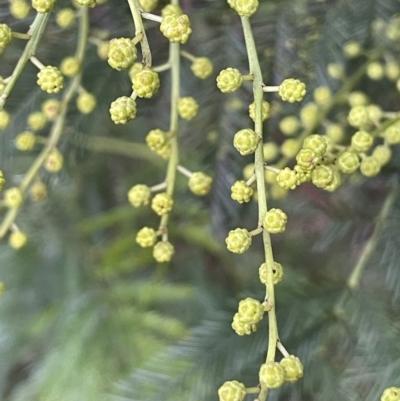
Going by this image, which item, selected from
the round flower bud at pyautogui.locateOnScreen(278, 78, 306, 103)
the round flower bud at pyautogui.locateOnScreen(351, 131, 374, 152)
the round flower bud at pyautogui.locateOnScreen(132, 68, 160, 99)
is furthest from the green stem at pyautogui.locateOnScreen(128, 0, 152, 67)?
the round flower bud at pyautogui.locateOnScreen(351, 131, 374, 152)

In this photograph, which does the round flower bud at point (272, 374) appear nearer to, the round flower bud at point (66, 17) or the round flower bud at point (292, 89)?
the round flower bud at point (292, 89)

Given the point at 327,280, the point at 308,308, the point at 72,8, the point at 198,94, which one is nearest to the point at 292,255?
the point at 327,280

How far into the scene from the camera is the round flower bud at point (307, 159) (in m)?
0.45

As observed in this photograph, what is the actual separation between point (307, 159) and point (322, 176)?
0.9 inches

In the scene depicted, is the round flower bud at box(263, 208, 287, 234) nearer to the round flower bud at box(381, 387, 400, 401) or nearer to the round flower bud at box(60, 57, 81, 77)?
the round flower bud at box(381, 387, 400, 401)

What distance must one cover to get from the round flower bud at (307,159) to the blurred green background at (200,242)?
268mm

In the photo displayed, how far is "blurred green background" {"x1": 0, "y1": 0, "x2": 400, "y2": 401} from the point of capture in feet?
2.32

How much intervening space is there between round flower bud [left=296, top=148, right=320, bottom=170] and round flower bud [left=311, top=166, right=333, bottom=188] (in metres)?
0.01

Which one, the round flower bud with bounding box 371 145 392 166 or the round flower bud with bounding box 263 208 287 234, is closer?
the round flower bud with bounding box 263 208 287 234

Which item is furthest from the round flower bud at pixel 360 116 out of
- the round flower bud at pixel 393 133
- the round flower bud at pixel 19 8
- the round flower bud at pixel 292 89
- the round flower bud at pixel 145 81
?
the round flower bud at pixel 19 8

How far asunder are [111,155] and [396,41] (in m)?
0.67

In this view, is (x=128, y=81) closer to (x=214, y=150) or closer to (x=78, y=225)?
(x=214, y=150)

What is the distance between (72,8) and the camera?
2.29 feet

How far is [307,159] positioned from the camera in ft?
1.47
